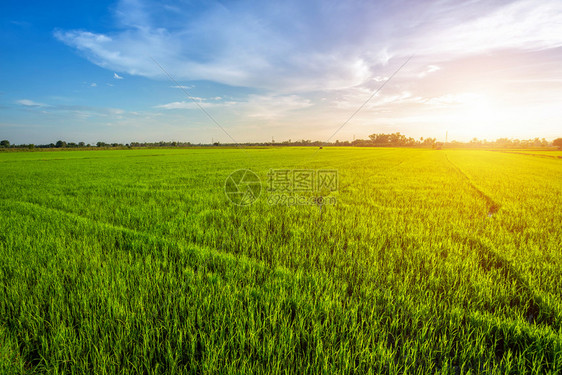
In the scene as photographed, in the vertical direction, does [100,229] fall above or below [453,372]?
above

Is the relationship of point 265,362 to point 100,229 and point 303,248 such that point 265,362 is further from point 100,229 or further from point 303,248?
point 100,229

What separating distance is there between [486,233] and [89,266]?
19.5 feet

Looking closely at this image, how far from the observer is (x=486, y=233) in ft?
13.1

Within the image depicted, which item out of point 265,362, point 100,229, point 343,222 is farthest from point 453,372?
point 100,229

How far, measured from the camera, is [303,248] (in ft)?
10.9

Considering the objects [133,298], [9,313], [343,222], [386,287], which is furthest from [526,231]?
[9,313]

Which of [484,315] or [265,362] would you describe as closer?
[265,362]

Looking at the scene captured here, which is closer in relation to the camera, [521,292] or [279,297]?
[279,297]

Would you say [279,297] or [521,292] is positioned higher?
[279,297]

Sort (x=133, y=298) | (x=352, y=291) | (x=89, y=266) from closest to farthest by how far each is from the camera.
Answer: (x=133, y=298)
(x=352, y=291)
(x=89, y=266)

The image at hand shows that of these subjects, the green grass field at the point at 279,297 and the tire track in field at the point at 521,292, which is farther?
the tire track in field at the point at 521,292

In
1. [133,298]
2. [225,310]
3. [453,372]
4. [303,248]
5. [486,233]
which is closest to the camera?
[453,372]

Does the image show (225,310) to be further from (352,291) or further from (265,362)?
(352,291)

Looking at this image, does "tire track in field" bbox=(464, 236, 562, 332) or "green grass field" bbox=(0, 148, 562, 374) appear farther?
"tire track in field" bbox=(464, 236, 562, 332)
